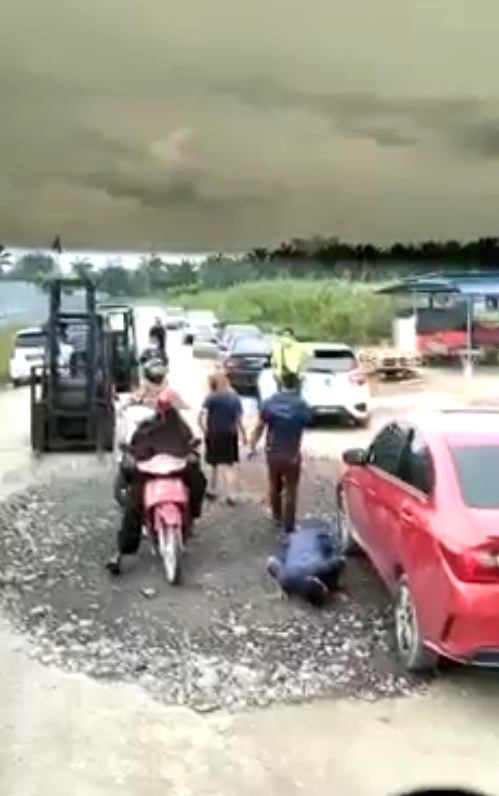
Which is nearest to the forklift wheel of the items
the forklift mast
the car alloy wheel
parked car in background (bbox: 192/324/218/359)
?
the forklift mast

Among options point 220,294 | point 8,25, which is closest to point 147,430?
point 8,25

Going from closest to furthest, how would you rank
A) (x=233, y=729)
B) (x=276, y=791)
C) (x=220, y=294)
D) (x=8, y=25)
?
(x=276, y=791) < (x=233, y=729) < (x=8, y=25) < (x=220, y=294)

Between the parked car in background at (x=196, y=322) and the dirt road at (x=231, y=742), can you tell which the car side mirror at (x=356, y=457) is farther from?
the parked car in background at (x=196, y=322)

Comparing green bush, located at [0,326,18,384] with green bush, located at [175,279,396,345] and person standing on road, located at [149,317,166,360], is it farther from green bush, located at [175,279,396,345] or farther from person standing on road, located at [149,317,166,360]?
green bush, located at [175,279,396,345]

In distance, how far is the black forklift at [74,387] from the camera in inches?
332

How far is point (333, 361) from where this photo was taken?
10.8 metres

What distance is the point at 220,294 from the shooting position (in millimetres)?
7219

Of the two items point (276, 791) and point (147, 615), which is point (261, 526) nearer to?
point (147, 615)

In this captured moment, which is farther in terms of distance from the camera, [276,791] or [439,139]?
[439,139]

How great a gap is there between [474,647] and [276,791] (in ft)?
2.71

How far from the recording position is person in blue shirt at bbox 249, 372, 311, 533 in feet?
18.9

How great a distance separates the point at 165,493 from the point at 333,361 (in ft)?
19.3

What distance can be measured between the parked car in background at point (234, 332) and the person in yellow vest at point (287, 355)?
609mm

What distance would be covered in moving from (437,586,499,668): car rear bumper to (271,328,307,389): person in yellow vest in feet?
9.19
